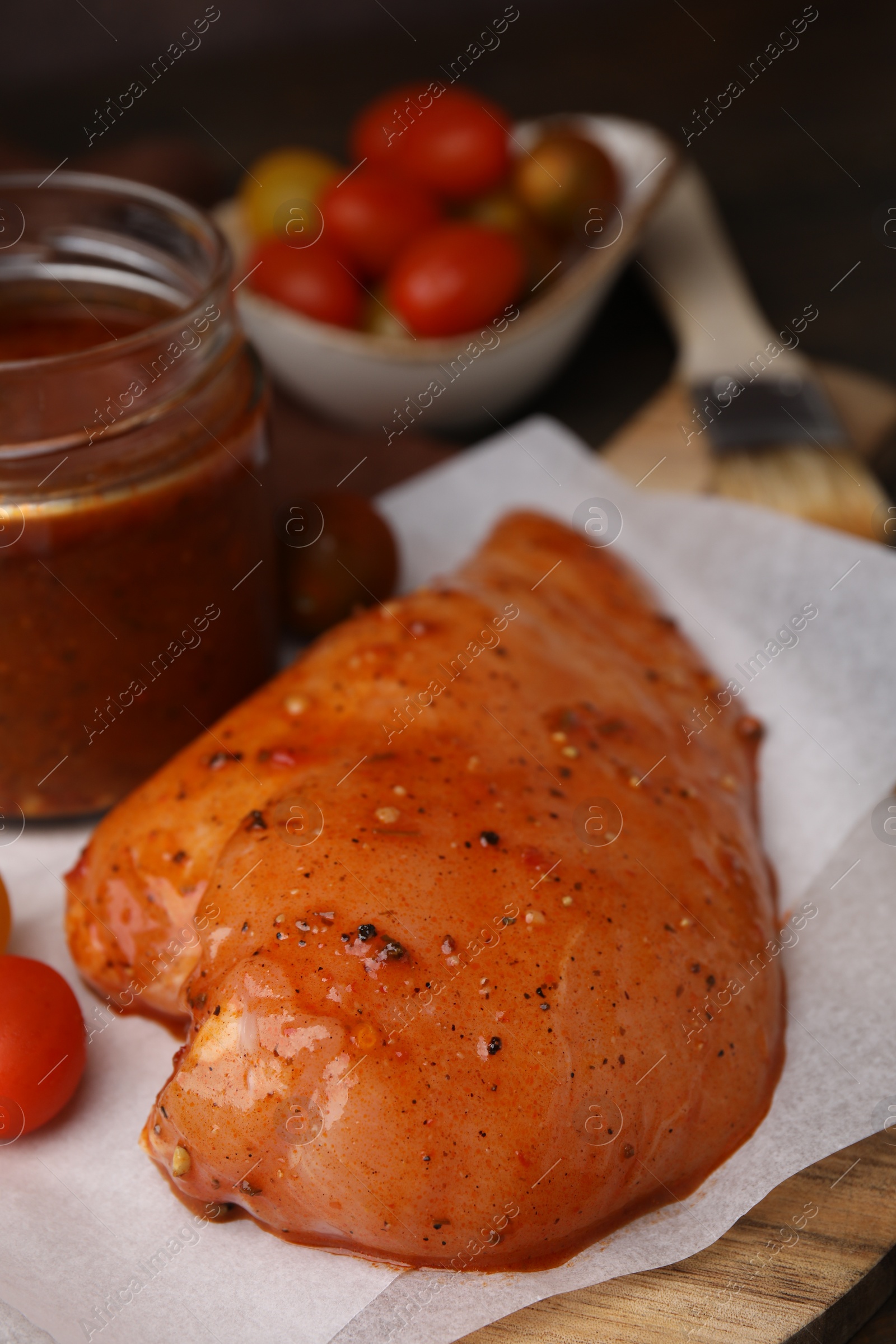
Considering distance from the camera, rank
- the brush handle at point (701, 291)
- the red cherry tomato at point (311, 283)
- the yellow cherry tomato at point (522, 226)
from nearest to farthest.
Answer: the red cherry tomato at point (311, 283) < the yellow cherry tomato at point (522, 226) < the brush handle at point (701, 291)

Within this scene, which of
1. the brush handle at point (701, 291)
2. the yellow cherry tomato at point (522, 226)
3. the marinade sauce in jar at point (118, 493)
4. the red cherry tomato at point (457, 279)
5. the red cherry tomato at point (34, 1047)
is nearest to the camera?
the red cherry tomato at point (34, 1047)

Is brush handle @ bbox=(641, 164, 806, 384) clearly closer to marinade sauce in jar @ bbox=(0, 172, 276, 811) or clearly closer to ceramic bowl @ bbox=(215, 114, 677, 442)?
ceramic bowl @ bbox=(215, 114, 677, 442)

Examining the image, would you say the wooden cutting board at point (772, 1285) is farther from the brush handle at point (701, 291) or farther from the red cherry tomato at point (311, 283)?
the red cherry tomato at point (311, 283)

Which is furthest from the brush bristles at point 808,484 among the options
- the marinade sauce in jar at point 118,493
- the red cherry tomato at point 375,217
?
the marinade sauce in jar at point 118,493

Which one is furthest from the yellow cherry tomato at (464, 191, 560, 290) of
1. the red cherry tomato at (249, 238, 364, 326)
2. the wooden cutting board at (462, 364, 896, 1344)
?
the wooden cutting board at (462, 364, 896, 1344)

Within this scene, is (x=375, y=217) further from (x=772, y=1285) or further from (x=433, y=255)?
(x=772, y=1285)
